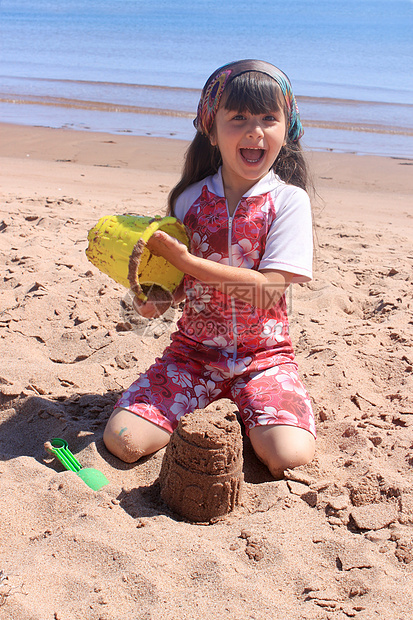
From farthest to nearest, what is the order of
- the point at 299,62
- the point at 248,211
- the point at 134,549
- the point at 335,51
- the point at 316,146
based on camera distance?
the point at 335,51
the point at 299,62
the point at 316,146
the point at 248,211
the point at 134,549

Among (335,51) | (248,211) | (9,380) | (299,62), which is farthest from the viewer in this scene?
(335,51)

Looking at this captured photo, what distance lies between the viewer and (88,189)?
606cm

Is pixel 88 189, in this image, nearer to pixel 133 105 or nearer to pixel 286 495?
pixel 286 495

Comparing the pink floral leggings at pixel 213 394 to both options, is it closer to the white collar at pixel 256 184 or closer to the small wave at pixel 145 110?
the white collar at pixel 256 184

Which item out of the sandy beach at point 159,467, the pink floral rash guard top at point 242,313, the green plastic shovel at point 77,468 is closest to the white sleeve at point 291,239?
the pink floral rash guard top at point 242,313

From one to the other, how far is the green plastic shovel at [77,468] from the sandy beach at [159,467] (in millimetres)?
50

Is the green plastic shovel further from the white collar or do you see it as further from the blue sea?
the blue sea

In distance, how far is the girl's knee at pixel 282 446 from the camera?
2107 millimetres

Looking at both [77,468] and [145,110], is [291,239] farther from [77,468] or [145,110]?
[145,110]


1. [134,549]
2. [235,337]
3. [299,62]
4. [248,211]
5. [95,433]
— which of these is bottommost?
[95,433]

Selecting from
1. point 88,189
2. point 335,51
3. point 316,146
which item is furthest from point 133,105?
point 335,51

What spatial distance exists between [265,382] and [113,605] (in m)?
1.12

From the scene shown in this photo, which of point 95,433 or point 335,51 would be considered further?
point 335,51

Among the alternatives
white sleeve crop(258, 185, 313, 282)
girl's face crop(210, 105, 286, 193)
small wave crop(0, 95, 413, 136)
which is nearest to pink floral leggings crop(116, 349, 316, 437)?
→ white sleeve crop(258, 185, 313, 282)
